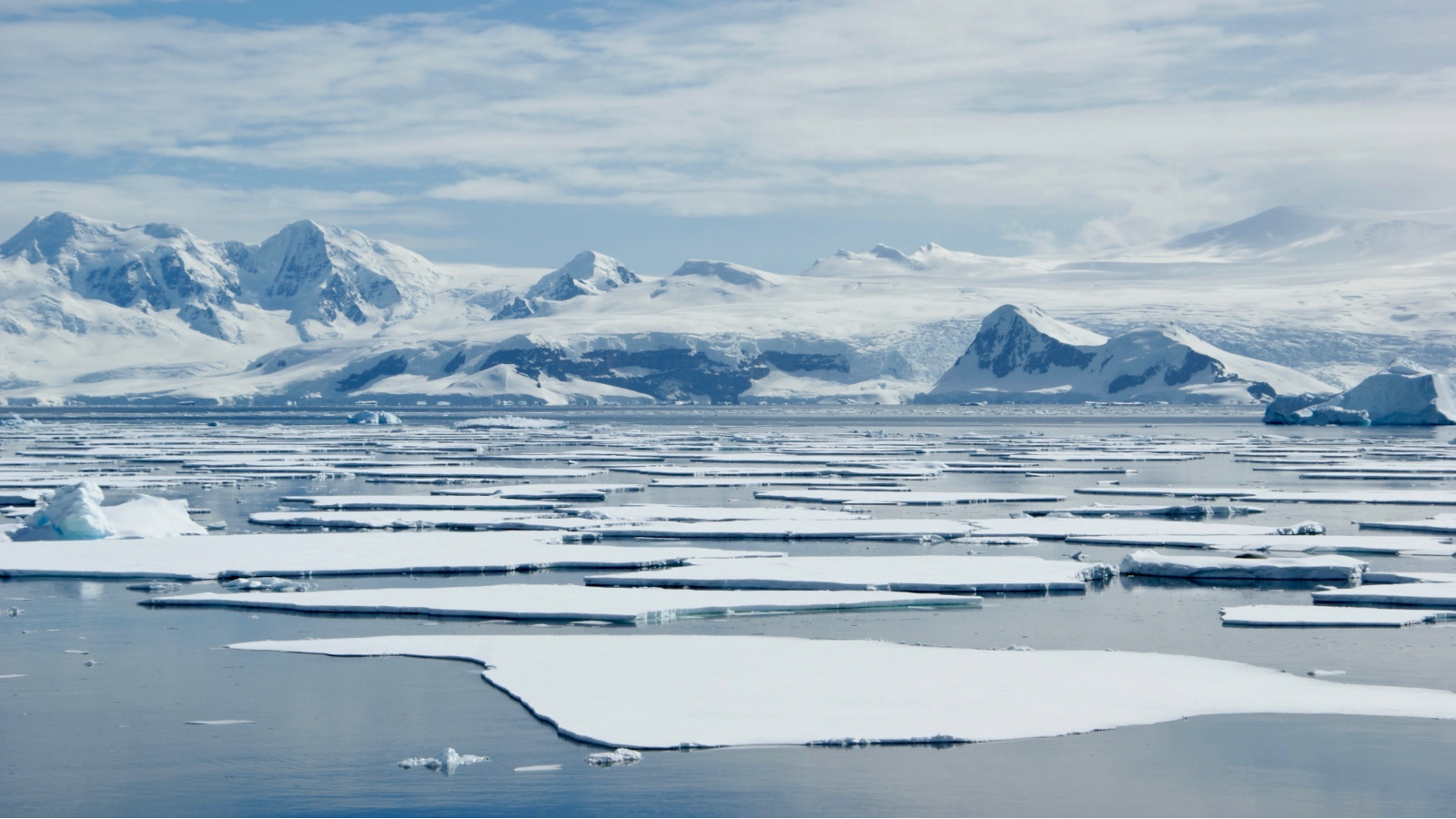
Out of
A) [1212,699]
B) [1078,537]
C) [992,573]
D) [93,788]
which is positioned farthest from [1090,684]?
[1078,537]

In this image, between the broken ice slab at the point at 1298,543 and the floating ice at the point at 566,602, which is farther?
the broken ice slab at the point at 1298,543

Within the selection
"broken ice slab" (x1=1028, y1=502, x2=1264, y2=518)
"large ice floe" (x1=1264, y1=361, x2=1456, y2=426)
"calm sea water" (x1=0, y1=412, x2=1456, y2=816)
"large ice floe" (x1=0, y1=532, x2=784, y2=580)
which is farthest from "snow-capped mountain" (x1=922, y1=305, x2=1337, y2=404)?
"calm sea water" (x1=0, y1=412, x2=1456, y2=816)

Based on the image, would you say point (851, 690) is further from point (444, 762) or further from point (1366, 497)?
point (1366, 497)

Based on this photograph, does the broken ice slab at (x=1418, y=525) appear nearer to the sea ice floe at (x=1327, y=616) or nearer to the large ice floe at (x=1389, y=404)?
the sea ice floe at (x=1327, y=616)

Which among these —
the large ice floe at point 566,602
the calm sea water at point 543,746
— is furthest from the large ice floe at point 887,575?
the calm sea water at point 543,746

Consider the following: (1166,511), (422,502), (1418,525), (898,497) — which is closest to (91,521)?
(422,502)
